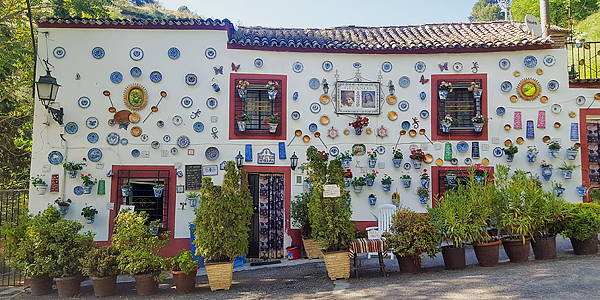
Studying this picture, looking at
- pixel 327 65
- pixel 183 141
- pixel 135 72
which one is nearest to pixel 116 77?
pixel 135 72

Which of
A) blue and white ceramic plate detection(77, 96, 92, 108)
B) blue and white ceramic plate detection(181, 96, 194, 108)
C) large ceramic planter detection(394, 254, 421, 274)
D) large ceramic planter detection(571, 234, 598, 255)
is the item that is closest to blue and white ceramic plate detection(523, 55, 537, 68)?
large ceramic planter detection(571, 234, 598, 255)

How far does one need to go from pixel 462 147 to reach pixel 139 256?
23.3 feet

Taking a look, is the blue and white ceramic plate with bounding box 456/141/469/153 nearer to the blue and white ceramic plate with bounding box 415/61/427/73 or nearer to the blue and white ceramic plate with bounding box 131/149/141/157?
the blue and white ceramic plate with bounding box 415/61/427/73

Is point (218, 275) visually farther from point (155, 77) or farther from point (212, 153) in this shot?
point (155, 77)

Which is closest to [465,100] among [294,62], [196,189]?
[294,62]

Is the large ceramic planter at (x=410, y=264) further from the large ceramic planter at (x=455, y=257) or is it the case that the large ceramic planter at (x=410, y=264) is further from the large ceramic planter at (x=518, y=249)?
the large ceramic planter at (x=518, y=249)

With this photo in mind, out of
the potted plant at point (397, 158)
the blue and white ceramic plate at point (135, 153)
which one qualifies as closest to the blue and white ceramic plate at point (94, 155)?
the blue and white ceramic plate at point (135, 153)

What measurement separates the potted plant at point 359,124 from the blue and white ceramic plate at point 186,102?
12.0 feet

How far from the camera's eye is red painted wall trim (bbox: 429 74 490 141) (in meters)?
9.38

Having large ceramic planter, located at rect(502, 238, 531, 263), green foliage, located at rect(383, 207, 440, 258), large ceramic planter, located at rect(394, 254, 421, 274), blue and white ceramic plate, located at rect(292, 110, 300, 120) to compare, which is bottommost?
large ceramic planter, located at rect(394, 254, 421, 274)

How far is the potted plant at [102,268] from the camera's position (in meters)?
6.54

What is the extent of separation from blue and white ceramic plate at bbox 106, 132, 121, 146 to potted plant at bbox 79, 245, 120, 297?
301 centimetres

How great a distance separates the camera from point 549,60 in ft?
30.8

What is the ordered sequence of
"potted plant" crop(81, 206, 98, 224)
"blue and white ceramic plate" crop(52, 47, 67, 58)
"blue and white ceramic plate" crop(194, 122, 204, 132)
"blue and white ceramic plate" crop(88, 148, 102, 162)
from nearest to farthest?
"potted plant" crop(81, 206, 98, 224), "blue and white ceramic plate" crop(88, 148, 102, 162), "blue and white ceramic plate" crop(52, 47, 67, 58), "blue and white ceramic plate" crop(194, 122, 204, 132)
